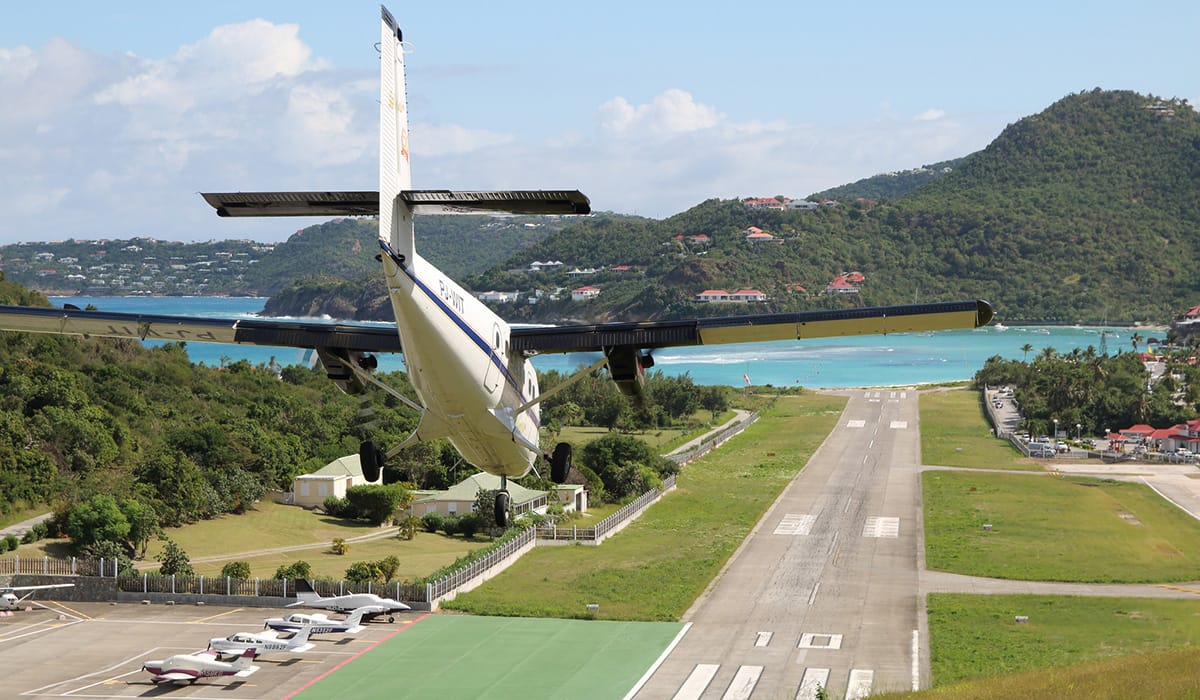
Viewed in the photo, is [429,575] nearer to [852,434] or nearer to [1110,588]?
[1110,588]

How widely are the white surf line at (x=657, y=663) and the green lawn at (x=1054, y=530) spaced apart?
846 inches

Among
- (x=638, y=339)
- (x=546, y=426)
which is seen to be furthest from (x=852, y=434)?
(x=638, y=339)

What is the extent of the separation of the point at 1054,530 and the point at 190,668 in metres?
61.1

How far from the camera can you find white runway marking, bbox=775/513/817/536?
8875 centimetres

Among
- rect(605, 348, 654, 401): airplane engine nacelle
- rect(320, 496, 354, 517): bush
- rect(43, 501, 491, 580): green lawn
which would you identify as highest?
rect(605, 348, 654, 401): airplane engine nacelle

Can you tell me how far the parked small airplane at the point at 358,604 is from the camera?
64.5 m

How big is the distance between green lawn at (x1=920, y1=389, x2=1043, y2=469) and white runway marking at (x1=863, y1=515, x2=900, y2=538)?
30146mm

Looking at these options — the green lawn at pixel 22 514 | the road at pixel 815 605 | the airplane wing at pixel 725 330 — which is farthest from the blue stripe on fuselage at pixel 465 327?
the green lawn at pixel 22 514

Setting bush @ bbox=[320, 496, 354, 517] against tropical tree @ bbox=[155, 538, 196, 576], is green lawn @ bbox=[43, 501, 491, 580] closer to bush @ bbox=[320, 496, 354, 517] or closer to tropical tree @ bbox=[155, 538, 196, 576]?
bush @ bbox=[320, 496, 354, 517]

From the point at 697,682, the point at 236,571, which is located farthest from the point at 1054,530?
the point at 236,571

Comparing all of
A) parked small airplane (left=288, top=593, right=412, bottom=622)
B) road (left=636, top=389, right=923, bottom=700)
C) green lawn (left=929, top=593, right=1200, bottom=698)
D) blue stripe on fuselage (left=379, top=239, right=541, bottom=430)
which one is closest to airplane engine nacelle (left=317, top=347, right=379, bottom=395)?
blue stripe on fuselage (left=379, top=239, right=541, bottom=430)

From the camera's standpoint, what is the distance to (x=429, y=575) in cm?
7419

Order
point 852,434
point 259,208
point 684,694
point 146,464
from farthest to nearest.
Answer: point 852,434 → point 146,464 → point 684,694 → point 259,208

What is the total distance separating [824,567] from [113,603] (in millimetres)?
40071
